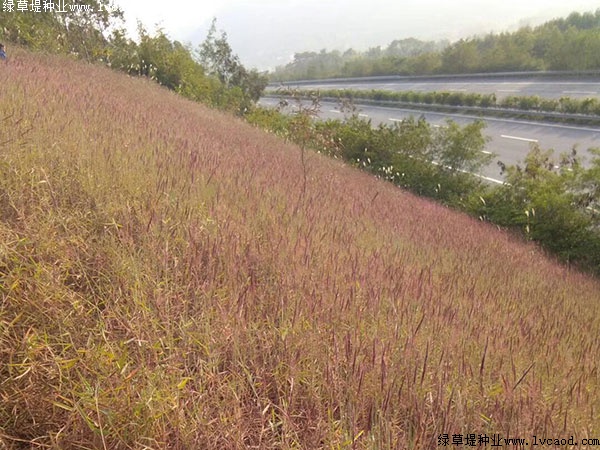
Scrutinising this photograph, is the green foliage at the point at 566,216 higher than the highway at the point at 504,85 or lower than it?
lower

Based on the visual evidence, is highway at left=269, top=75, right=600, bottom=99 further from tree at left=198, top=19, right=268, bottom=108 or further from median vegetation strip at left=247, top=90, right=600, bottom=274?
median vegetation strip at left=247, top=90, right=600, bottom=274

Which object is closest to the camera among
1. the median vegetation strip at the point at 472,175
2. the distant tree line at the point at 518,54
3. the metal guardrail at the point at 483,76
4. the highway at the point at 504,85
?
the median vegetation strip at the point at 472,175

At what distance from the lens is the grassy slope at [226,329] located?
4.12 feet

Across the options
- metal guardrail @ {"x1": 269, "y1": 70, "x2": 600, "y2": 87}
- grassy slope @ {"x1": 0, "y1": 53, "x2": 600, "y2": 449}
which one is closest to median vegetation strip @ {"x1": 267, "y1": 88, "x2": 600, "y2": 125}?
metal guardrail @ {"x1": 269, "y1": 70, "x2": 600, "y2": 87}

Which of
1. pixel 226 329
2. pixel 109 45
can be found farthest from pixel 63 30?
pixel 226 329

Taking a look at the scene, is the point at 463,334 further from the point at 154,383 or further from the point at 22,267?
the point at 22,267

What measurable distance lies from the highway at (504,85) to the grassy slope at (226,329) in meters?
28.4

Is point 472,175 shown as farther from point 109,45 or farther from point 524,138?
point 109,45

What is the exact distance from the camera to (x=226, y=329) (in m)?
1.58

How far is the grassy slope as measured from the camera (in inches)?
49.4

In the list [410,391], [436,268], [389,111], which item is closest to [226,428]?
[410,391]

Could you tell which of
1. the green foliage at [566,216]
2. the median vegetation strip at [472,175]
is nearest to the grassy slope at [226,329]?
the median vegetation strip at [472,175]

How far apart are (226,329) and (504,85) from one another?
3587 cm

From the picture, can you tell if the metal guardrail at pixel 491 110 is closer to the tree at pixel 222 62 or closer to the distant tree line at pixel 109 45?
the distant tree line at pixel 109 45
